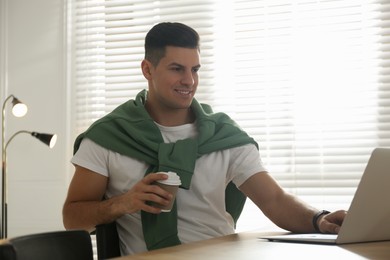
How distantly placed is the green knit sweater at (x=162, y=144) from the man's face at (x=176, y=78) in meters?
0.09

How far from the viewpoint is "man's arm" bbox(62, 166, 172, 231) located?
1.82 m

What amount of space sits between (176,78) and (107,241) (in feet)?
2.30

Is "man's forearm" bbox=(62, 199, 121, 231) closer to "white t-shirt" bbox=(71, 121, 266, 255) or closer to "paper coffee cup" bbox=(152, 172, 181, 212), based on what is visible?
"white t-shirt" bbox=(71, 121, 266, 255)

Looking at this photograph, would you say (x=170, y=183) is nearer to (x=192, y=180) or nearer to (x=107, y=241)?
(x=107, y=241)

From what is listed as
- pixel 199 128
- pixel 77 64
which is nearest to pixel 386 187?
pixel 199 128

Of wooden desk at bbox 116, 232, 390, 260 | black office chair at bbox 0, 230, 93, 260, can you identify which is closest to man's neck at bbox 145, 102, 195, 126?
wooden desk at bbox 116, 232, 390, 260

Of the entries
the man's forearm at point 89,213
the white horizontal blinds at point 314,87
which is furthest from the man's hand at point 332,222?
the white horizontal blinds at point 314,87

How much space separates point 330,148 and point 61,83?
1851 mm

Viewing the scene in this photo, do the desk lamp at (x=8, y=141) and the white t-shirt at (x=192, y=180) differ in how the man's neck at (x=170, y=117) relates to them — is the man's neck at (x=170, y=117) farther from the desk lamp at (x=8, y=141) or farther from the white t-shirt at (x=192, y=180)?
the desk lamp at (x=8, y=141)

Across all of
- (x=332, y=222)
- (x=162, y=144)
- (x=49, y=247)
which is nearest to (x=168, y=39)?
(x=162, y=144)

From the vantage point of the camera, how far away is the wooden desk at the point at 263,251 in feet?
4.52

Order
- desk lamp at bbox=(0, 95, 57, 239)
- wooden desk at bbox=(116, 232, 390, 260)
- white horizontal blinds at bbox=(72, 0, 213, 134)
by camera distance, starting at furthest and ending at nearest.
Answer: white horizontal blinds at bbox=(72, 0, 213, 134) → desk lamp at bbox=(0, 95, 57, 239) → wooden desk at bbox=(116, 232, 390, 260)

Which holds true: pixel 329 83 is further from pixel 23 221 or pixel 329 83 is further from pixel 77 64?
pixel 23 221

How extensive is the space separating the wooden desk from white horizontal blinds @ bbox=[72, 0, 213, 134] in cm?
266
